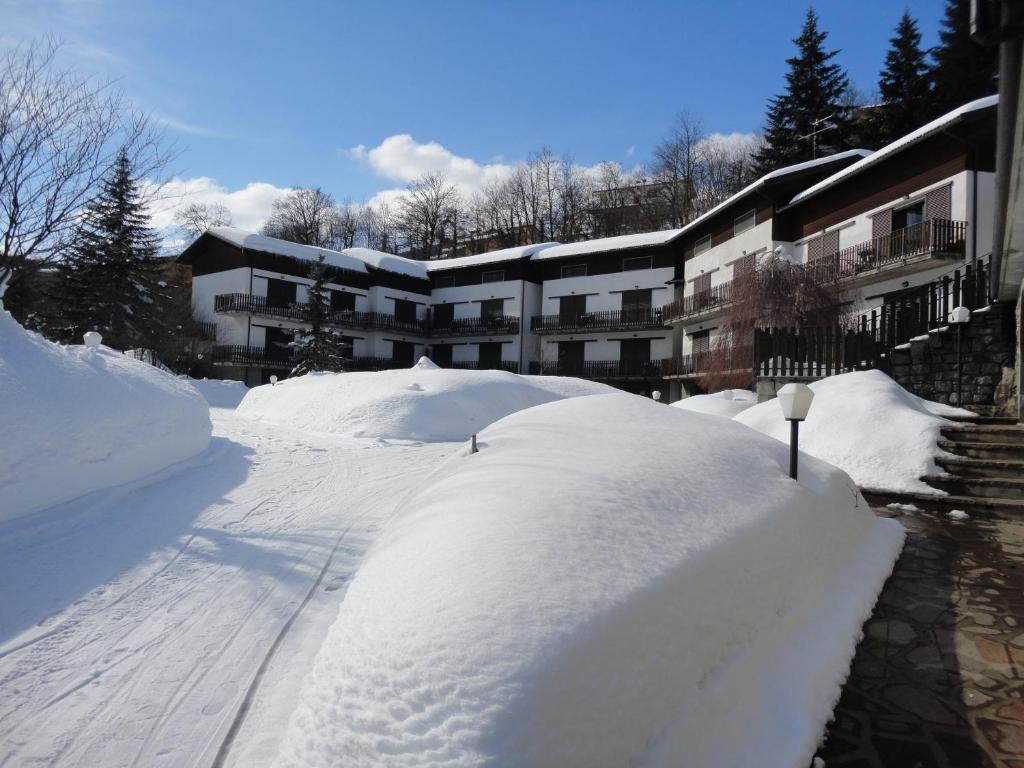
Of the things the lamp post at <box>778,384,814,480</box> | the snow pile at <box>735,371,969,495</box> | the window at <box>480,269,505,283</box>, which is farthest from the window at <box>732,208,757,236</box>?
the lamp post at <box>778,384,814,480</box>

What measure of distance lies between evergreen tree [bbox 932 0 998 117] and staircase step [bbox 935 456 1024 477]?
26.2 meters

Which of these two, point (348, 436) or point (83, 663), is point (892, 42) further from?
point (83, 663)

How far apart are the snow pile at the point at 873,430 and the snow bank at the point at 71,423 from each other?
25.1ft

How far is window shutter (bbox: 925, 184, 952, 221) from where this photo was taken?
1655 cm

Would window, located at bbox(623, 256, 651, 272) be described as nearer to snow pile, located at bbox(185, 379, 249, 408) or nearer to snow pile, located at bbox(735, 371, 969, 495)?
snow pile, located at bbox(185, 379, 249, 408)

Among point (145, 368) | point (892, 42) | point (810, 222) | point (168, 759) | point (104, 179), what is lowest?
point (168, 759)

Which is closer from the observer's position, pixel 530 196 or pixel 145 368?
pixel 145 368

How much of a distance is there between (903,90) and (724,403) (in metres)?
26.0

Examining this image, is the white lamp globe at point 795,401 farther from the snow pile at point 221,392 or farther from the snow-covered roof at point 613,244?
the snow-covered roof at point 613,244

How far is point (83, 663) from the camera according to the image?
2857 mm

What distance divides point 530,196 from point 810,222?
27.5 meters

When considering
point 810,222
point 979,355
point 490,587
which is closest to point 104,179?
point 490,587

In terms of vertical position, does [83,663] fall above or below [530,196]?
below

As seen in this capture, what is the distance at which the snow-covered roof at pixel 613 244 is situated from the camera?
2988 cm
